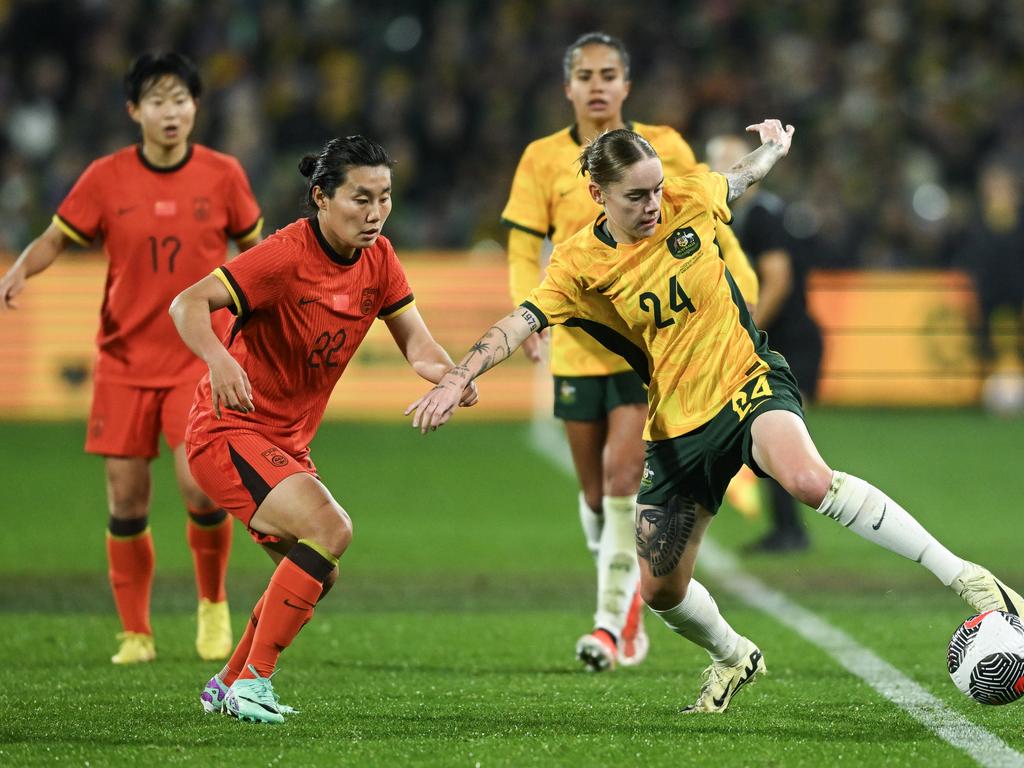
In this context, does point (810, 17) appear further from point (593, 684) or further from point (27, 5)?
point (593, 684)

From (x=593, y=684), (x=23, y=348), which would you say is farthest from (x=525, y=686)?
(x=23, y=348)

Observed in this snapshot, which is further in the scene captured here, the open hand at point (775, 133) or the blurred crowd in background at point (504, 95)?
the blurred crowd in background at point (504, 95)

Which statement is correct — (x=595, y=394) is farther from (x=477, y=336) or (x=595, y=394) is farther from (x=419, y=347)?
(x=477, y=336)

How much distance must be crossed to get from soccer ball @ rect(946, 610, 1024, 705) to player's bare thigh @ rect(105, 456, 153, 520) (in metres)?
3.83

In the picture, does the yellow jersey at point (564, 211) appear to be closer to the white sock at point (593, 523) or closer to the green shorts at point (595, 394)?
the green shorts at point (595, 394)

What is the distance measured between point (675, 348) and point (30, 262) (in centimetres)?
323

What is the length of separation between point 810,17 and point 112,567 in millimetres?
16575

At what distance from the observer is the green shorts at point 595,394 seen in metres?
7.57

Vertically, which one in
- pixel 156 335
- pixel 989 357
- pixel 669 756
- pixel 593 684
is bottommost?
pixel 989 357

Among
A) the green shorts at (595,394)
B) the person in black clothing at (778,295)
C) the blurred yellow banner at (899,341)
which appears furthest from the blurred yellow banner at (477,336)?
the green shorts at (595,394)

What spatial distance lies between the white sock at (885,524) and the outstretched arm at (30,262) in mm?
3835

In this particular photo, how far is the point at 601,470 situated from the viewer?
25.6 feet

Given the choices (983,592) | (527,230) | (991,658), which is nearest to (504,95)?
(527,230)

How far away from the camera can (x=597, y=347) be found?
300 inches
